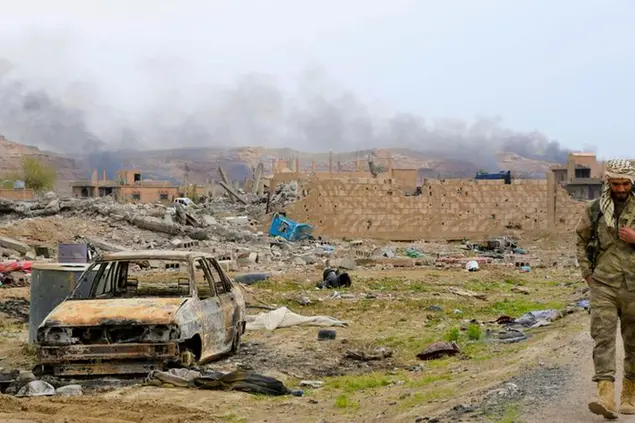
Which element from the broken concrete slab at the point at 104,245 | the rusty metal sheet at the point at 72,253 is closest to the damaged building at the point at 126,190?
the broken concrete slab at the point at 104,245

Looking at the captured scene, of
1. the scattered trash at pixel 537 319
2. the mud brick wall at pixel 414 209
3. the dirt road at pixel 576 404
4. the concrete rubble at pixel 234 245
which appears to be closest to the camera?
the dirt road at pixel 576 404

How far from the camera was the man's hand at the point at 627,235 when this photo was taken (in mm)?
6023

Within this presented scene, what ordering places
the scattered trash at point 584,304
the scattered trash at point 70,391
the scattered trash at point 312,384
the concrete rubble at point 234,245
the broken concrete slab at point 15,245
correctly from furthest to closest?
the concrete rubble at point 234,245 → the broken concrete slab at point 15,245 → the scattered trash at point 584,304 → the scattered trash at point 312,384 → the scattered trash at point 70,391

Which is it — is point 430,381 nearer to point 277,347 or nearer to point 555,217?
point 277,347

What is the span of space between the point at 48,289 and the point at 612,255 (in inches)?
294

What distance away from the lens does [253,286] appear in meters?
20.2

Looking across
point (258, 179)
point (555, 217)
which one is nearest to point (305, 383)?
point (555, 217)

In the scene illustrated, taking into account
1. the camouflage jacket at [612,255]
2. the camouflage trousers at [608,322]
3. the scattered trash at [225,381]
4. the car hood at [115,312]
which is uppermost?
the camouflage jacket at [612,255]

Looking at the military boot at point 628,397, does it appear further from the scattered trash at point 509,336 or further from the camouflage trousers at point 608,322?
the scattered trash at point 509,336

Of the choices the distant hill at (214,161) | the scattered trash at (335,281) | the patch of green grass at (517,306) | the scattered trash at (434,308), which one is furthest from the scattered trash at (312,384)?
the distant hill at (214,161)

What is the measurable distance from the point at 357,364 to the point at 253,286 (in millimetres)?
9618

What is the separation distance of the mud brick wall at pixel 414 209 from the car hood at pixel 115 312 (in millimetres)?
26103

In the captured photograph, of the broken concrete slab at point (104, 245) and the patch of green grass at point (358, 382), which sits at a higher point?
the patch of green grass at point (358, 382)

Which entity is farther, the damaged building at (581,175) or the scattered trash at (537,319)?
the damaged building at (581,175)
